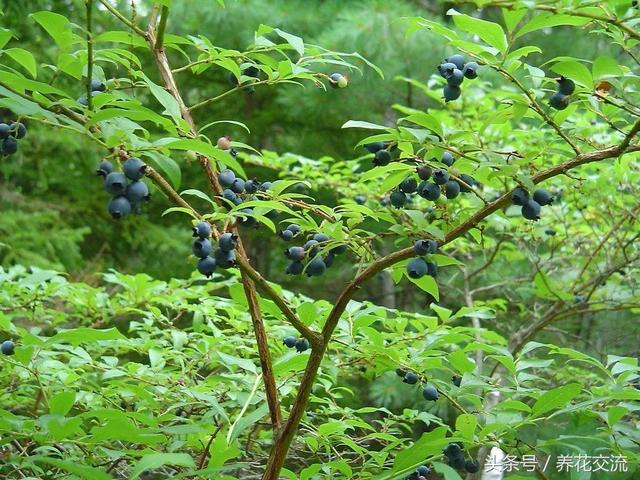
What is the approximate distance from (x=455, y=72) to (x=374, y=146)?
201 mm

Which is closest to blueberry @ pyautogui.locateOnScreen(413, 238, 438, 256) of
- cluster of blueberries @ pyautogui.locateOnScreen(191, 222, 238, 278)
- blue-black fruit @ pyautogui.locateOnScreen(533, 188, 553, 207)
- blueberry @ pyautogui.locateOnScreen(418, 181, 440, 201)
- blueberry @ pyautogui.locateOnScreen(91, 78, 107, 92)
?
blueberry @ pyautogui.locateOnScreen(418, 181, 440, 201)

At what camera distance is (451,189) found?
4.65 ft

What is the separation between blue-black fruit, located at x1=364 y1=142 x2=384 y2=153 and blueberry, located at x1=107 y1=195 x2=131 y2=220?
0.51 m

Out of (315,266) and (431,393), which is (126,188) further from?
(431,393)

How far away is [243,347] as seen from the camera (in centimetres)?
207

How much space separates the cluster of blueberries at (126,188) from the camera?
3.56 ft

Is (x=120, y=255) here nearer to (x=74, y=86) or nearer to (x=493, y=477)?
(x=74, y=86)

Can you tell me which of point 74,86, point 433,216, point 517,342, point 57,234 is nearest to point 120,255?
point 57,234

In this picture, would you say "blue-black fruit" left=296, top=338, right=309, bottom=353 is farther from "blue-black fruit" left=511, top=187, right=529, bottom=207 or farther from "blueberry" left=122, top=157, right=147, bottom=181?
"blueberry" left=122, top=157, right=147, bottom=181

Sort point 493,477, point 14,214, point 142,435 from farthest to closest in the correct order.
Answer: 1. point 14,214
2. point 493,477
3. point 142,435

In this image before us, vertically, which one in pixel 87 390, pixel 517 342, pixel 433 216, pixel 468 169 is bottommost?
pixel 517 342

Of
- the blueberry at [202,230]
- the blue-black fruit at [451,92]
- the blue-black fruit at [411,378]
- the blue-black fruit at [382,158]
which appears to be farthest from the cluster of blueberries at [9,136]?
the blue-black fruit at [411,378]

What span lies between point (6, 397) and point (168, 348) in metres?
0.48

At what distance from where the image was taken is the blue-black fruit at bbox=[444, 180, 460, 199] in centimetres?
141
